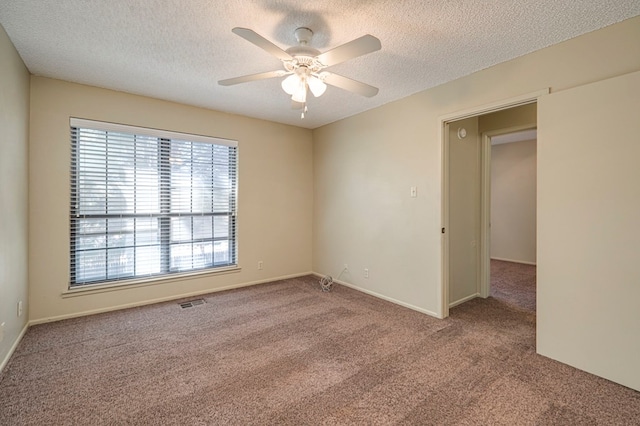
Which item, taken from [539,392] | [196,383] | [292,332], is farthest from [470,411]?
[196,383]

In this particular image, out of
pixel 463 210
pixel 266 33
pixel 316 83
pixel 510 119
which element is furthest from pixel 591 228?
pixel 266 33

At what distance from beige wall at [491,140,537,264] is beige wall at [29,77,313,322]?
445 cm

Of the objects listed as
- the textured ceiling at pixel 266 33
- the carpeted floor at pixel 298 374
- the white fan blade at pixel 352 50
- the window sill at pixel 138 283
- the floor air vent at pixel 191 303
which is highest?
the textured ceiling at pixel 266 33

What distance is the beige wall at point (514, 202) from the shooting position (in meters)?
5.99

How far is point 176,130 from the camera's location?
374 cm

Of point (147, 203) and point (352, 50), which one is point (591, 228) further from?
point (147, 203)

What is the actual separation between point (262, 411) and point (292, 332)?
1.08 metres

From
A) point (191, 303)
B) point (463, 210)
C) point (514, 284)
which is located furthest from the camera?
point (514, 284)

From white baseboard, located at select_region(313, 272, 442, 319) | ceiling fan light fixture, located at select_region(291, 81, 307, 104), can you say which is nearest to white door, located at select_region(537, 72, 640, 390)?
white baseboard, located at select_region(313, 272, 442, 319)

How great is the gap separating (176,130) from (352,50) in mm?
2829

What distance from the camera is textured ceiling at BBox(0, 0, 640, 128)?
1895 mm

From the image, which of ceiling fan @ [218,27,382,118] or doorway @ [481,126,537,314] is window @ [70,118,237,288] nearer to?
ceiling fan @ [218,27,382,118]

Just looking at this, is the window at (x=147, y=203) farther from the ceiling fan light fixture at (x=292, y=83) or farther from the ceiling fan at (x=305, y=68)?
the ceiling fan light fixture at (x=292, y=83)

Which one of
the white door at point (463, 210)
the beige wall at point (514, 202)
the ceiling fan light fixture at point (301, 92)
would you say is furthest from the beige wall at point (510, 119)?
the beige wall at point (514, 202)
